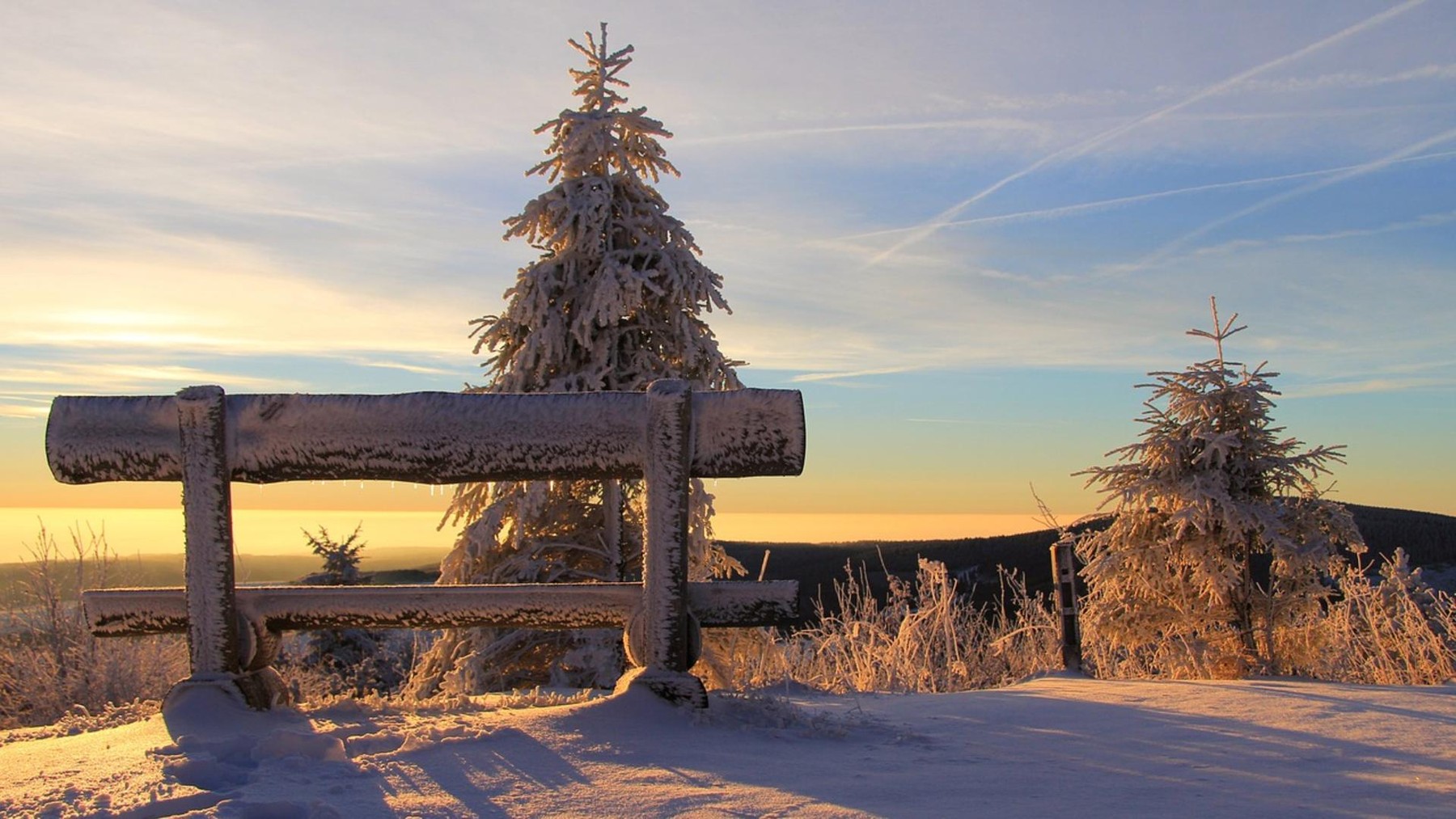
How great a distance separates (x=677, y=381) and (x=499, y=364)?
6415 millimetres

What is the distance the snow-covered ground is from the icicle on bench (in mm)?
439

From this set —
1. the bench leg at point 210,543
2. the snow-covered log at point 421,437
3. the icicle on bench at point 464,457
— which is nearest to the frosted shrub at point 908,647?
the icicle on bench at point 464,457

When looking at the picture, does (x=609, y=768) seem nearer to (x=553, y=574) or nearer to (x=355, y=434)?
(x=355, y=434)

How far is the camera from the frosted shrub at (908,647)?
7.96 meters

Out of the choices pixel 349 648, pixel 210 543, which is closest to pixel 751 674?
pixel 210 543

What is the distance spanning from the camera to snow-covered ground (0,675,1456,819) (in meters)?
3.07

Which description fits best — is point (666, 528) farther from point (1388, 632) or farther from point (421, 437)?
point (1388, 632)

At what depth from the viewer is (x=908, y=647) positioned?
822 cm

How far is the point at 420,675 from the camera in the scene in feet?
33.6

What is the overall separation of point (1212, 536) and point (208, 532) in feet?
26.6

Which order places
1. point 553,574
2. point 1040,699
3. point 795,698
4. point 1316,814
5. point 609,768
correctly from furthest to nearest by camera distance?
1. point 553,574
2. point 795,698
3. point 1040,699
4. point 609,768
5. point 1316,814

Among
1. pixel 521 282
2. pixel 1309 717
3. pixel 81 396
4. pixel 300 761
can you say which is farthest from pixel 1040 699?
pixel 521 282

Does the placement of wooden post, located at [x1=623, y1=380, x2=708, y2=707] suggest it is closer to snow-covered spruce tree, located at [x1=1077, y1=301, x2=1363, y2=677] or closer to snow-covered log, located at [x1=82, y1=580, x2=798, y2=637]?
snow-covered log, located at [x1=82, y1=580, x2=798, y2=637]

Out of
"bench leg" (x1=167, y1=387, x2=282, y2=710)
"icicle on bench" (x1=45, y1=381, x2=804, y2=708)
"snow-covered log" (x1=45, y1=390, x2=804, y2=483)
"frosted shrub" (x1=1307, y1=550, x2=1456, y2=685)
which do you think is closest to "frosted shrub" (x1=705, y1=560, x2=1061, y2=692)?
"icicle on bench" (x1=45, y1=381, x2=804, y2=708)
